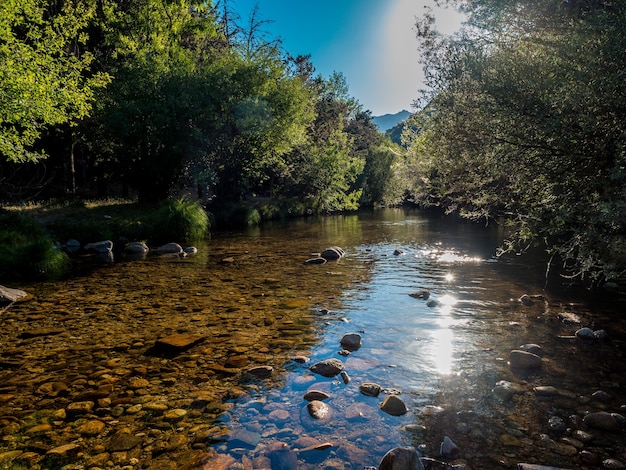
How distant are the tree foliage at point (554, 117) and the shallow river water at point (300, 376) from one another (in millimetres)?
2190

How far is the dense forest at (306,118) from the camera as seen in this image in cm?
688

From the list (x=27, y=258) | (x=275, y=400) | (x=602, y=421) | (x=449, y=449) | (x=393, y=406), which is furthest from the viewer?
(x=27, y=258)

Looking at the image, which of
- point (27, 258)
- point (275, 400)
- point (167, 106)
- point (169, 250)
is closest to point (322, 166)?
point (167, 106)

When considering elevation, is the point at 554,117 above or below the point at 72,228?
above

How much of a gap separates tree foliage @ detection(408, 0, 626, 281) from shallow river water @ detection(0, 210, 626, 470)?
7.18 feet

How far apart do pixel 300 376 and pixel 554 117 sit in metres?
6.61

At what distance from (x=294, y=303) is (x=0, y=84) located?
12664 mm

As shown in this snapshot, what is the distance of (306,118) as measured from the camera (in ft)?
109

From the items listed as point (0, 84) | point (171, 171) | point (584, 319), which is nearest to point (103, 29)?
point (171, 171)

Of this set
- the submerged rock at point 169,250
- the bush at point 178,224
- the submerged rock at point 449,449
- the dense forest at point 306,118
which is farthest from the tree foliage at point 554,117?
the bush at point 178,224

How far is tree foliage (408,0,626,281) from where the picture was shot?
620cm

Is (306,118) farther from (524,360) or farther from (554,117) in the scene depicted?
(524,360)

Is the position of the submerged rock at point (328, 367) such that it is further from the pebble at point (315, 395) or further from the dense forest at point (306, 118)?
the dense forest at point (306, 118)

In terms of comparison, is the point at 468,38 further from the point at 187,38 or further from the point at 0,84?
the point at 187,38
